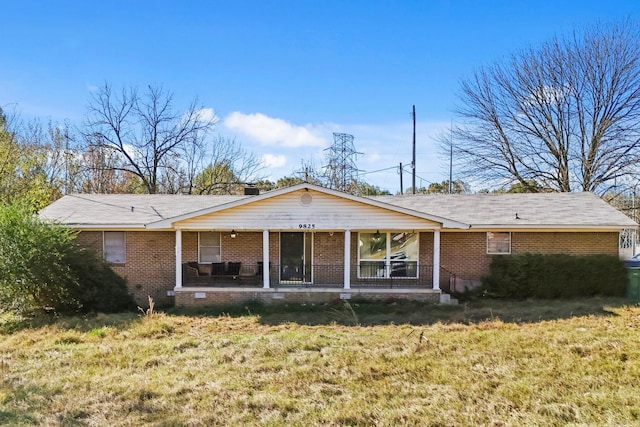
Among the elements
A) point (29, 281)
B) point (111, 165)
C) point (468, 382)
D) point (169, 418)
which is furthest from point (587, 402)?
point (111, 165)

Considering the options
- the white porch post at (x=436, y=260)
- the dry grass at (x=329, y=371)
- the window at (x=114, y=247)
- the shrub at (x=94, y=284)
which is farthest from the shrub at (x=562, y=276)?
the window at (x=114, y=247)

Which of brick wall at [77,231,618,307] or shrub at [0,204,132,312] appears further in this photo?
brick wall at [77,231,618,307]

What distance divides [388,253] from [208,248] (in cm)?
646

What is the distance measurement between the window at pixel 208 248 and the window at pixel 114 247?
2560 millimetres

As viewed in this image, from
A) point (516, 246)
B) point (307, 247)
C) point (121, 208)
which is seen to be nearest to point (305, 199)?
point (307, 247)

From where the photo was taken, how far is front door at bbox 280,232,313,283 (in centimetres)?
1620

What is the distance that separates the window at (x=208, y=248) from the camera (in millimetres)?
16219

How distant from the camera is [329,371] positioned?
753cm

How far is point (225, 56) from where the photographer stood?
1742 centimetres

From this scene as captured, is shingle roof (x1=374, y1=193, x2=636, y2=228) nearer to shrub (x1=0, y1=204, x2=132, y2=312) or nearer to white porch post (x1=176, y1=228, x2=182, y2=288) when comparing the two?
white porch post (x1=176, y1=228, x2=182, y2=288)

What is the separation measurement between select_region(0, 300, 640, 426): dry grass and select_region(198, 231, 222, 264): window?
13.8 feet

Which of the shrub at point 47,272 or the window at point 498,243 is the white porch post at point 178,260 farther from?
the window at point 498,243

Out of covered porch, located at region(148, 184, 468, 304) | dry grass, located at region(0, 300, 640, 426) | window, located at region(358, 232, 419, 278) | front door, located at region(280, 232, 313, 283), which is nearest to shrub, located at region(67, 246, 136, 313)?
dry grass, located at region(0, 300, 640, 426)

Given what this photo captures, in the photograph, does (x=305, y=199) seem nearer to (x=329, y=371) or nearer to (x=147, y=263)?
(x=147, y=263)
